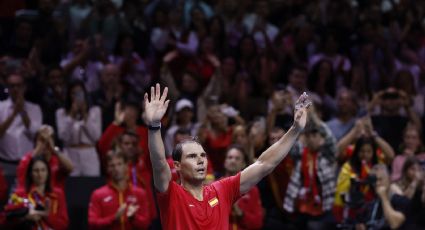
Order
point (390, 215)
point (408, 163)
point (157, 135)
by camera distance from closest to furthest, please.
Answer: point (157, 135), point (390, 215), point (408, 163)

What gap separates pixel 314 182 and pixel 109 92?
3.14 metres

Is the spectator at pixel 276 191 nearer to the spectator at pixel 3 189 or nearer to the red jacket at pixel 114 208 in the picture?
the red jacket at pixel 114 208

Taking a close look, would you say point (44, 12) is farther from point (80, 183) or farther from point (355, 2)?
point (355, 2)

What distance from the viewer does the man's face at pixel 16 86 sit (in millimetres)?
12172

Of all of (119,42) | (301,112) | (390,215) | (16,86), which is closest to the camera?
(301,112)

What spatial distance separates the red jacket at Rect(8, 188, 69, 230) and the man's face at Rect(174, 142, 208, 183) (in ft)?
12.8

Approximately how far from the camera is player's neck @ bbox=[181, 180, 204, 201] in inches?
291

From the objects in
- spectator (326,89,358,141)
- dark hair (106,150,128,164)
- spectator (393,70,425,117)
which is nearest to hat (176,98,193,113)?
dark hair (106,150,128,164)

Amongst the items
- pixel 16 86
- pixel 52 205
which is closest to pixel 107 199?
pixel 52 205

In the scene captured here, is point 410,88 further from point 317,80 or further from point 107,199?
point 107,199

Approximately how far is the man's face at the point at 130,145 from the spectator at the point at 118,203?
422mm

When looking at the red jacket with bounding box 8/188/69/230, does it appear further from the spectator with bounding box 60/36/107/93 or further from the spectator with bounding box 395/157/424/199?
the spectator with bounding box 395/157/424/199

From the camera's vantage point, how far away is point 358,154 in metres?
11.7

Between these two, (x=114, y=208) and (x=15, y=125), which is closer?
(x=114, y=208)
